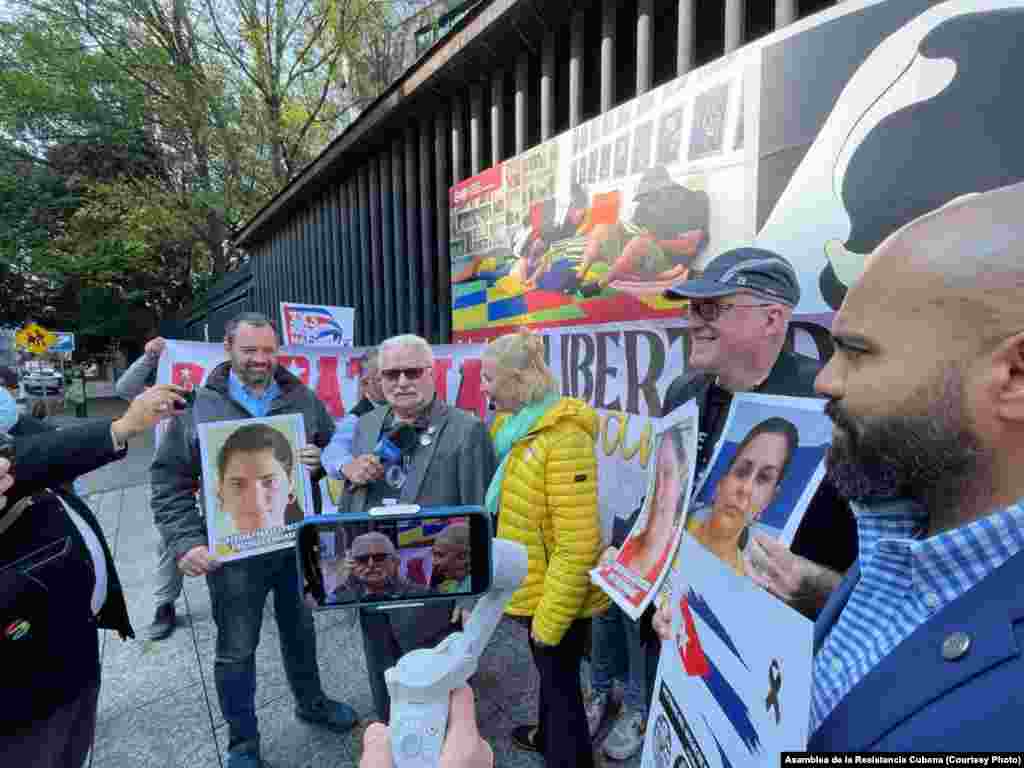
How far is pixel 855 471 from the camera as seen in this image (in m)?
0.78

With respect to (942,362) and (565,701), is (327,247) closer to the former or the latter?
(565,701)

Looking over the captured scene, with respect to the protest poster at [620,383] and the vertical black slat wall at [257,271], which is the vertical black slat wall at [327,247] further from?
the protest poster at [620,383]

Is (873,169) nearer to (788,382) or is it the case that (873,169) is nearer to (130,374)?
(788,382)

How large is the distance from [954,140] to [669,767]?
2.01 m

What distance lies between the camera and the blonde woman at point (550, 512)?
1904 millimetres

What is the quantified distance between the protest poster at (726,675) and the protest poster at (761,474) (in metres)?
0.14

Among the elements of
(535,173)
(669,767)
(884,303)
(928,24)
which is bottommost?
(669,767)

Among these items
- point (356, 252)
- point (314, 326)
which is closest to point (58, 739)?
point (314, 326)

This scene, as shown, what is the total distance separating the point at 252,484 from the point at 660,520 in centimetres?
179

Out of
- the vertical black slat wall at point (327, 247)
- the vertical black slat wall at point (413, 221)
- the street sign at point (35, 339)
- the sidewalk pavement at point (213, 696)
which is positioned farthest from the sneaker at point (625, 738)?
the street sign at point (35, 339)

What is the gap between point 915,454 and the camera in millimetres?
710

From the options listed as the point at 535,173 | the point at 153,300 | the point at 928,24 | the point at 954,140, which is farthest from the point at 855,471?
the point at 153,300

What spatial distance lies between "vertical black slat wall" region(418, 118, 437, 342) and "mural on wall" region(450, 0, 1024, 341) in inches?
67.9

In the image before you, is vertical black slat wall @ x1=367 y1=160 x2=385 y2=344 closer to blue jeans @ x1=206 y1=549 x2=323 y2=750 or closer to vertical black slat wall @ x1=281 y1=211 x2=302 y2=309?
vertical black slat wall @ x1=281 y1=211 x2=302 y2=309
